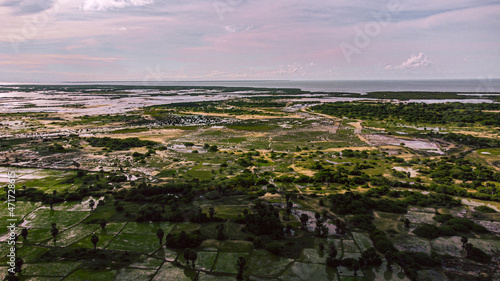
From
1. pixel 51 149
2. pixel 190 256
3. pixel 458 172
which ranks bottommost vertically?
pixel 51 149

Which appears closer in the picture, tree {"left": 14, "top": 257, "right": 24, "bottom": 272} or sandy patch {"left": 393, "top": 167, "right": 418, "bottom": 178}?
tree {"left": 14, "top": 257, "right": 24, "bottom": 272}

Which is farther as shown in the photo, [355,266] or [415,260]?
[415,260]

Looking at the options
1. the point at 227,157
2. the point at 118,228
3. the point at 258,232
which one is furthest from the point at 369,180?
the point at 118,228

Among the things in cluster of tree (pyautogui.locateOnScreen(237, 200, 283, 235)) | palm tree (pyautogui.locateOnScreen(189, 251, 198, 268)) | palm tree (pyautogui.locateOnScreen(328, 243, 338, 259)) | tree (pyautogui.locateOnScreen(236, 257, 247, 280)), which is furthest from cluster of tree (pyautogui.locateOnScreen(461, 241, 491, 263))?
palm tree (pyautogui.locateOnScreen(189, 251, 198, 268))

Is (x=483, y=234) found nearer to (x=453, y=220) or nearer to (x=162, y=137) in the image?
(x=453, y=220)

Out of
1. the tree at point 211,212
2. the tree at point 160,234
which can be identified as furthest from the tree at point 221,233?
the tree at point 160,234

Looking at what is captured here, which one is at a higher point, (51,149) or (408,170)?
(408,170)

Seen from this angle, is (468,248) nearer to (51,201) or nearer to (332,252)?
(332,252)

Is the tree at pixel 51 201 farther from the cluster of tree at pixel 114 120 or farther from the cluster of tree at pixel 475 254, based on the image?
the cluster of tree at pixel 114 120

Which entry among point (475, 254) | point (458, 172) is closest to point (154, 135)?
point (458, 172)

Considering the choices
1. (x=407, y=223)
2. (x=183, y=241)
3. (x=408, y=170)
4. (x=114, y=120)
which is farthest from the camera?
(x=114, y=120)

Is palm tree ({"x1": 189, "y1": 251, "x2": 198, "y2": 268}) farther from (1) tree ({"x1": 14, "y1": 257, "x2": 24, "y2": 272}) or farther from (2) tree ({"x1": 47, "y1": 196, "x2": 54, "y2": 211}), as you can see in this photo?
(2) tree ({"x1": 47, "y1": 196, "x2": 54, "y2": 211})
